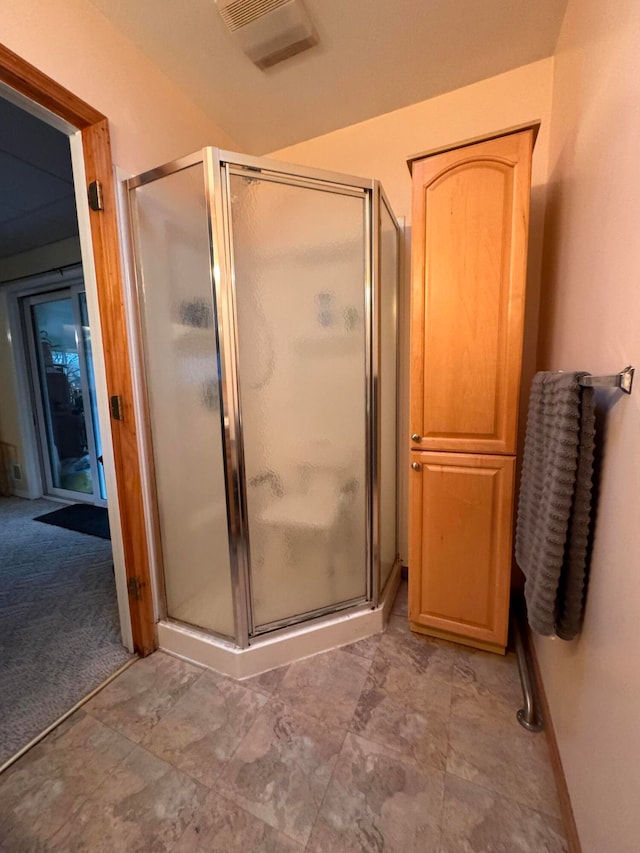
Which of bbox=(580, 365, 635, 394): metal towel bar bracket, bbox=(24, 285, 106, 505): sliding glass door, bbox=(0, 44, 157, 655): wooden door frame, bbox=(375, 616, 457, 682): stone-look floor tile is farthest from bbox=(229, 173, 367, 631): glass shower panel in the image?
bbox=(24, 285, 106, 505): sliding glass door

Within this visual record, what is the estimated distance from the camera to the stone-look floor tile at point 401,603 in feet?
5.79

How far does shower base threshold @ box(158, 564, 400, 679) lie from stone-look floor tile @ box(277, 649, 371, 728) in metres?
0.06

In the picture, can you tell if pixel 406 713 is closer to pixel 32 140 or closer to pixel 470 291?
pixel 470 291

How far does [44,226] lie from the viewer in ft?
9.25

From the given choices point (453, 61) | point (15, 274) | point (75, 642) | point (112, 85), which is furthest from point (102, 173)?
point (15, 274)

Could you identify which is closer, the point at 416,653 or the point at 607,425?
the point at 607,425

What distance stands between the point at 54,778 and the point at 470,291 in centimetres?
213

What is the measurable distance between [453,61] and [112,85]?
141 cm

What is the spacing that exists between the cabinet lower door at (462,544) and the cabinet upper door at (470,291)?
0.10m

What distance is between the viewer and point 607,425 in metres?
0.79

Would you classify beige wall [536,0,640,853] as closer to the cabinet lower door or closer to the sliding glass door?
the cabinet lower door

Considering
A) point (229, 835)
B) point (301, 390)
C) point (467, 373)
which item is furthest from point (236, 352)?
point (229, 835)

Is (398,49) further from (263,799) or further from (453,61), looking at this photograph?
(263,799)

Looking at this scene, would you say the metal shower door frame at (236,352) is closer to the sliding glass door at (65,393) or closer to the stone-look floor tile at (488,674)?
the stone-look floor tile at (488,674)
